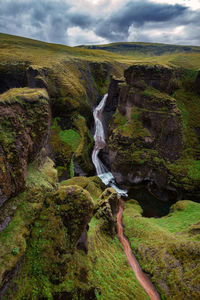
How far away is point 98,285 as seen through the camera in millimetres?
8906

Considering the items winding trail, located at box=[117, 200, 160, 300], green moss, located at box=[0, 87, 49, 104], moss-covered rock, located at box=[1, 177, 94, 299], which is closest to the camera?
moss-covered rock, located at box=[1, 177, 94, 299]

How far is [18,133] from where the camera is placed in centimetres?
839

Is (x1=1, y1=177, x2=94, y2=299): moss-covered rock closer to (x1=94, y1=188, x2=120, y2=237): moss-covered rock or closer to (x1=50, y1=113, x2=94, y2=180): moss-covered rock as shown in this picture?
(x1=94, y1=188, x2=120, y2=237): moss-covered rock

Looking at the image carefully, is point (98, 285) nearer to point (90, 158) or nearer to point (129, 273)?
point (129, 273)

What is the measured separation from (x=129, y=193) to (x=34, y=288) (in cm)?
2141

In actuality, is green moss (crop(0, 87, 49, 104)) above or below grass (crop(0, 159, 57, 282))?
above

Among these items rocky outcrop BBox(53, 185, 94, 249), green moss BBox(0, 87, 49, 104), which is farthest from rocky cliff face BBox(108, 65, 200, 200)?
green moss BBox(0, 87, 49, 104)

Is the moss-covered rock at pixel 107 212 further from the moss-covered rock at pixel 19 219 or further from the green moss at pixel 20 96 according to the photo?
the green moss at pixel 20 96

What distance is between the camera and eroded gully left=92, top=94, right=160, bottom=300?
38.6ft

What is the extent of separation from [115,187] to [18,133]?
2191 cm

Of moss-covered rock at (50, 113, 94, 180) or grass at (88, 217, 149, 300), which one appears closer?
grass at (88, 217, 149, 300)

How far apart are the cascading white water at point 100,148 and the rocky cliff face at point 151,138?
1.74 meters

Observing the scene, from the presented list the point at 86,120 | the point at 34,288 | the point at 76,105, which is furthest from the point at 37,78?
the point at 34,288

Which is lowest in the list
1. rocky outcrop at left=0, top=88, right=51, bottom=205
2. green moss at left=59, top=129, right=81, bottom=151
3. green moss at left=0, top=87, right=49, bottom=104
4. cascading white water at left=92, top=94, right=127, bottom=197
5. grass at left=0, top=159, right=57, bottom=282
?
cascading white water at left=92, top=94, right=127, bottom=197
